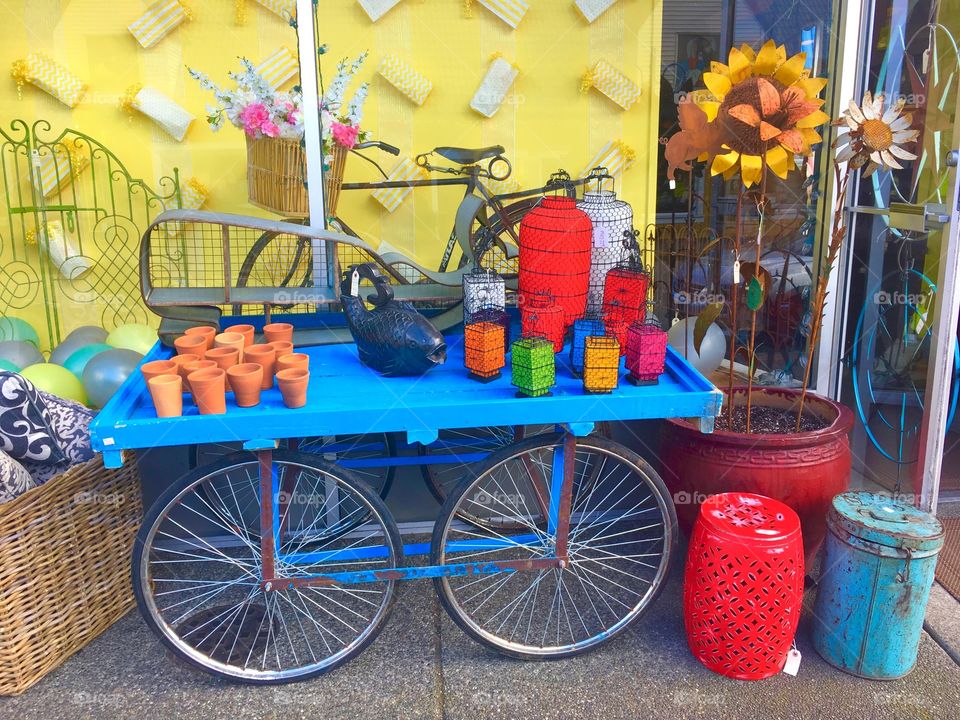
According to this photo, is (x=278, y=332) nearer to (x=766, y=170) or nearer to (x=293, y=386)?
(x=293, y=386)

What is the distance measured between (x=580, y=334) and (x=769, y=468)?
786 millimetres

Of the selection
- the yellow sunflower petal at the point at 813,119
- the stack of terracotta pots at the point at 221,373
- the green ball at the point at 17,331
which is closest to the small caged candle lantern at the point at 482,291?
the stack of terracotta pots at the point at 221,373

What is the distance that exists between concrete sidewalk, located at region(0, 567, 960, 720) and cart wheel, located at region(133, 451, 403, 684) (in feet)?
0.31

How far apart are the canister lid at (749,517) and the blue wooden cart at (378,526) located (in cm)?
13

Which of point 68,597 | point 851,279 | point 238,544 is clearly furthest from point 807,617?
point 68,597

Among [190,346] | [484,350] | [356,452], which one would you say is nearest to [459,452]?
[356,452]

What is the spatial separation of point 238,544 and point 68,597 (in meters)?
0.76

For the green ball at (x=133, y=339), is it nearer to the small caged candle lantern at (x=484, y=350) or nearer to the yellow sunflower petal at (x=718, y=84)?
the small caged candle lantern at (x=484, y=350)

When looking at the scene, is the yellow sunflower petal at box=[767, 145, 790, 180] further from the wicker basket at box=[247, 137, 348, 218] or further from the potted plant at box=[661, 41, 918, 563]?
the wicker basket at box=[247, 137, 348, 218]

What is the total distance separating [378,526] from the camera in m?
2.46

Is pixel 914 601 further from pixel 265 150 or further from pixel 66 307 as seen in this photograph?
pixel 66 307

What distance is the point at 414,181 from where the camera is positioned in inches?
159

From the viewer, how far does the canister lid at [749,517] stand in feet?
7.06

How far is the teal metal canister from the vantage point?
2125 mm
